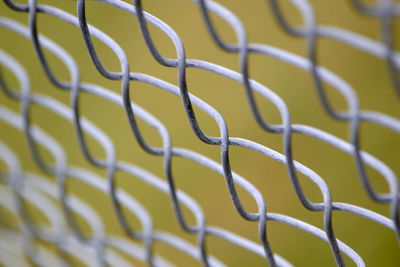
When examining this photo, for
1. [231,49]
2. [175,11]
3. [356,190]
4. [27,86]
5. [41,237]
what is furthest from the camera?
[175,11]

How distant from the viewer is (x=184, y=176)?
100 cm

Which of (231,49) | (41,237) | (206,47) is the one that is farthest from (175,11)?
(231,49)

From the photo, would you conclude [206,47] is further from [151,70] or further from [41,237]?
[41,237]

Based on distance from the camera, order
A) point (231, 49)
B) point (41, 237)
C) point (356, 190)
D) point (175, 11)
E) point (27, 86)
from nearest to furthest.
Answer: point (231, 49)
point (27, 86)
point (41, 237)
point (356, 190)
point (175, 11)

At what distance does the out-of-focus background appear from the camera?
2.97 ft

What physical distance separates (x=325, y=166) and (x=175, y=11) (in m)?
0.47

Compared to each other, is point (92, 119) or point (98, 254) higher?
point (92, 119)

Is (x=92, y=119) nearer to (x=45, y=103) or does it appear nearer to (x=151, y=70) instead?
(x=151, y=70)

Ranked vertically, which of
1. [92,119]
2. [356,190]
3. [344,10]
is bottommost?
[92,119]

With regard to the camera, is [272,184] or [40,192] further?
[272,184]

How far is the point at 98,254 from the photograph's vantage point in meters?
0.48

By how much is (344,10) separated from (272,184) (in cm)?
49

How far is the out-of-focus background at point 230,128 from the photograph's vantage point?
0.91 metres

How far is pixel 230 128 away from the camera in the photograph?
100 centimetres
